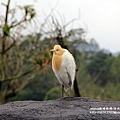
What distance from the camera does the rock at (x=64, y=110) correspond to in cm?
299

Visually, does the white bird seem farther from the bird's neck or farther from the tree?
the tree

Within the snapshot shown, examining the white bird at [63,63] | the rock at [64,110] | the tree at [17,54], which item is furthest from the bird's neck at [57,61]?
the tree at [17,54]

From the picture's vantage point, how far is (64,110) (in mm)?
3230

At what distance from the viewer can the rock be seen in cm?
299

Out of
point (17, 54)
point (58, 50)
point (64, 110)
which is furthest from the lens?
point (17, 54)

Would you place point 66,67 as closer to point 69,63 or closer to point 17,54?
point 69,63

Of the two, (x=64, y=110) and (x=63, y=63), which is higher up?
(x=63, y=63)

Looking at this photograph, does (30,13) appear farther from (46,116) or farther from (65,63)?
(46,116)

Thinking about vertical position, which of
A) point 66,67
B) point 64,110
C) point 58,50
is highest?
point 58,50

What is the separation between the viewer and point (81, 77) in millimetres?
17438

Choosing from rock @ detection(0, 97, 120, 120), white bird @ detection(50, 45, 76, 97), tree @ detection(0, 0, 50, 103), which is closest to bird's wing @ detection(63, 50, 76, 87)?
white bird @ detection(50, 45, 76, 97)

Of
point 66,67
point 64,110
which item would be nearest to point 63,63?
point 66,67

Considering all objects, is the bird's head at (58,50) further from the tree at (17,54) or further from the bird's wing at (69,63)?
the tree at (17,54)

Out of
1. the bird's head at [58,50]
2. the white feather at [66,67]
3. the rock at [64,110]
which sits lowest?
the rock at [64,110]
